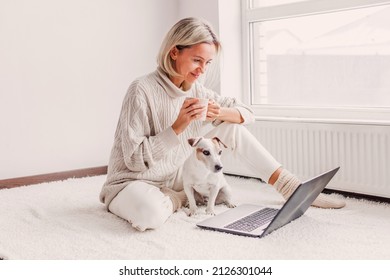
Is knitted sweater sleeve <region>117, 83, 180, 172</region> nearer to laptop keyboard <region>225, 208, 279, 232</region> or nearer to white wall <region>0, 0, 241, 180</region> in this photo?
laptop keyboard <region>225, 208, 279, 232</region>

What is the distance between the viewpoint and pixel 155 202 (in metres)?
1.77

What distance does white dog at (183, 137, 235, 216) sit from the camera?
179cm

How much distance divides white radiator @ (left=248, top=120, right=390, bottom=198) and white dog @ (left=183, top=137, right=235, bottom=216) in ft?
1.97

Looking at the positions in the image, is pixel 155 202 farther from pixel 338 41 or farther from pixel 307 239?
pixel 338 41

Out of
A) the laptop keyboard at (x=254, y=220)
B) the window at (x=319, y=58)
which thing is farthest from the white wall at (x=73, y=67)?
the laptop keyboard at (x=254, y=220)

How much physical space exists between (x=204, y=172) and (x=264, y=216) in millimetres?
275

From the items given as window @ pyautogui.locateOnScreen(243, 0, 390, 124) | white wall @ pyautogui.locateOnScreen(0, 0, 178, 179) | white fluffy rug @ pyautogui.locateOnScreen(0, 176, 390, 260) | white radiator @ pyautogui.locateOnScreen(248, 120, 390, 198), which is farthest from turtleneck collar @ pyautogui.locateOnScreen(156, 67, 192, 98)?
white wall @ pyautogui.locateOnScreen(0, 0, 178, 179)

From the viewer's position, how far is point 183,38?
6.01 ft

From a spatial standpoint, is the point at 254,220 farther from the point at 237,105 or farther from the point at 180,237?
the point at 237,105

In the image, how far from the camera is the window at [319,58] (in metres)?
2.36

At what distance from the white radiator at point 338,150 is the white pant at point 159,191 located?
0.44 m

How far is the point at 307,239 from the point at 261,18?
61.7 inches

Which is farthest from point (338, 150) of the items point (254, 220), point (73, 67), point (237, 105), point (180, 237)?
point (73, 67)

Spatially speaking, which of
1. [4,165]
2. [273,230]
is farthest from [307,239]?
[4,165]
